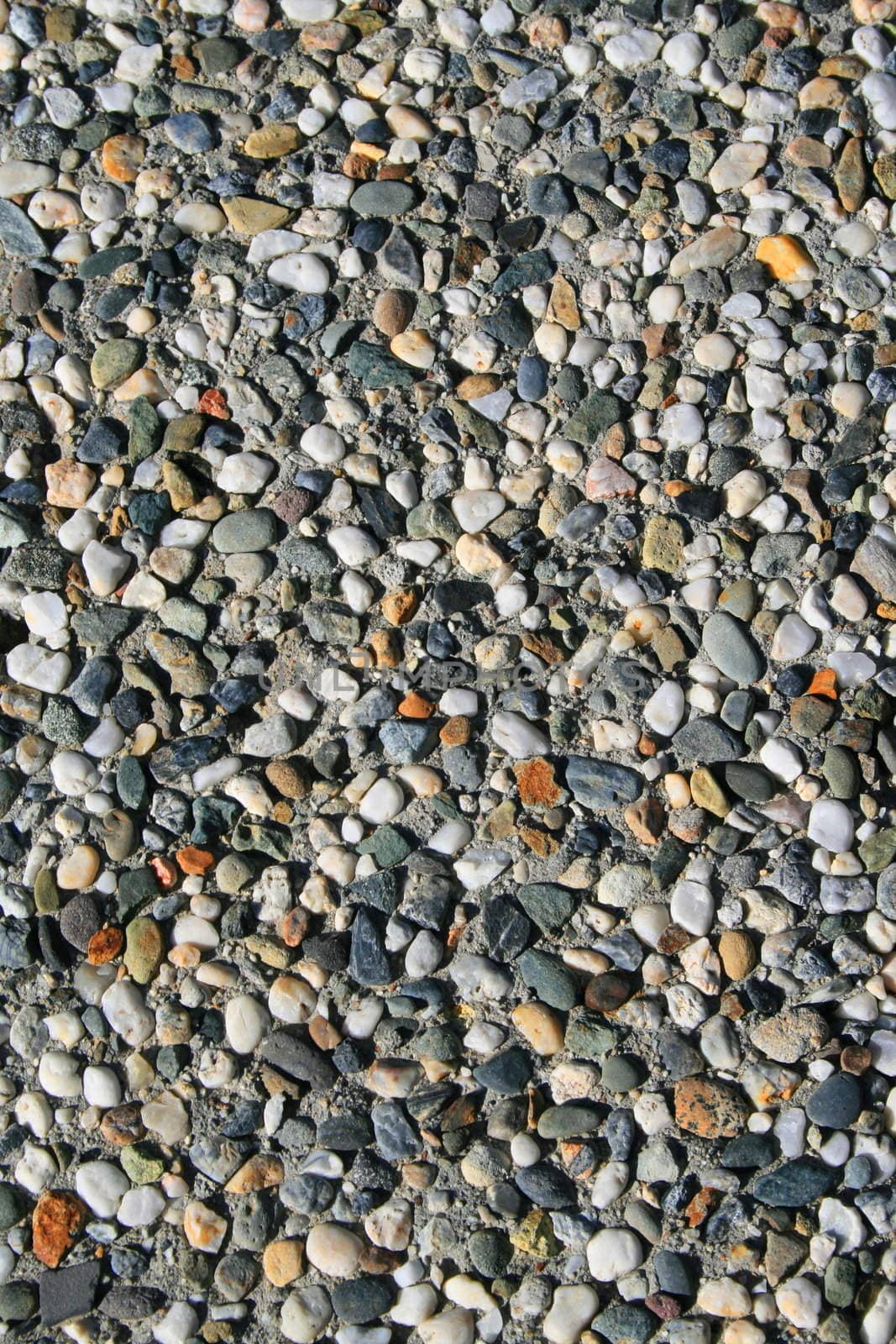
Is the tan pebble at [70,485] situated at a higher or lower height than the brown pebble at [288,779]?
higher

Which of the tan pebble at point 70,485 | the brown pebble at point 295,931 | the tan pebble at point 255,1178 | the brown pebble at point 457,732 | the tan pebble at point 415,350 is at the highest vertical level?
the tan pebble at point 415,350

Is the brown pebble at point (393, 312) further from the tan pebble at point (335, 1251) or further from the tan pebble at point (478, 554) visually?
the tan pebble at point (335, 1251)

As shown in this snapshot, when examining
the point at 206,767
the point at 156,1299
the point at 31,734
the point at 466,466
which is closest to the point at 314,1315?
the point at 156,1299

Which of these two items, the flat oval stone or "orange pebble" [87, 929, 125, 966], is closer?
"orange pebble" [87, 929, 125, 966]

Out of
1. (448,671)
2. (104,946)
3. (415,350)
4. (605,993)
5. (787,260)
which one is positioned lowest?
(104,946)

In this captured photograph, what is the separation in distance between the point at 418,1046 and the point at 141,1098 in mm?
261

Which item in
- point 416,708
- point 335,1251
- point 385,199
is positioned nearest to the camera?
point 335,1251

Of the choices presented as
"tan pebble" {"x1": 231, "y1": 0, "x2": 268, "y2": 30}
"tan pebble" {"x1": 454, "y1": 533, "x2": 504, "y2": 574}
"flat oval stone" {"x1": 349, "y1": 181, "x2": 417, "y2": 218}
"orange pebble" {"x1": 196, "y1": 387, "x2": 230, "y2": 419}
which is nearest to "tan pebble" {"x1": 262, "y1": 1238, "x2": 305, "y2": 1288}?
"tan pebble" {"x1": 454, "y1": 533, "x2": 504, "y2": 574}

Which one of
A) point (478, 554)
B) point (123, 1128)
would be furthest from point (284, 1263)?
point (478, 554)

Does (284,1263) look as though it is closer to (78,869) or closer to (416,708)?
(78,869)

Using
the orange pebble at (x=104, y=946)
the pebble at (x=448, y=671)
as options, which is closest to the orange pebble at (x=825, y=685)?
the pebble at (x=448, y=671)

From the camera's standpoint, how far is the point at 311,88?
1316 millimetres

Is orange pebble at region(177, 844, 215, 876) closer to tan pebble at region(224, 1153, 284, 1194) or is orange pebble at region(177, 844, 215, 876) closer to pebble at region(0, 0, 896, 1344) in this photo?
pebble at region(0, 0, 896, 1344)

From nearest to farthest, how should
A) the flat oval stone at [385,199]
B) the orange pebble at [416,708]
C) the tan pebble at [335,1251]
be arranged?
1. the tan pebble at [335,1251]
2. the orange pebble at [416,708]
3. the flat oval stone at [385,199]
